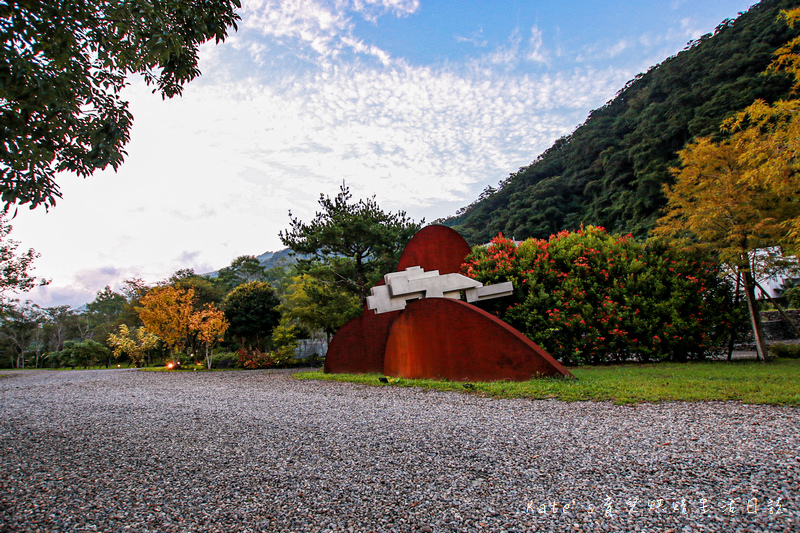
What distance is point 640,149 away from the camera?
35.2 metres

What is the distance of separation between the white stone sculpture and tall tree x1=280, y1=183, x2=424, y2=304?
17.1ft

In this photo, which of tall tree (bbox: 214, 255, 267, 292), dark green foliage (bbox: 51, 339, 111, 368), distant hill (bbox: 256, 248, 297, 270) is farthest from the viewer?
distant hill (bbox: 256, 248, 297, 270)

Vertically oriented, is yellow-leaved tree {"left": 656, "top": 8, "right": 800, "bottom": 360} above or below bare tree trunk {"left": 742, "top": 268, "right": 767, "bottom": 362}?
above

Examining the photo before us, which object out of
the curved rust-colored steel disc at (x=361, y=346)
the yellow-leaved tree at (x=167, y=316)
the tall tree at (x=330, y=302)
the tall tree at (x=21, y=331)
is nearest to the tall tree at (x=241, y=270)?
the tall tree at (x=21, y=331)

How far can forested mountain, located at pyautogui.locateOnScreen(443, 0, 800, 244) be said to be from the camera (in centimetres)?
2980

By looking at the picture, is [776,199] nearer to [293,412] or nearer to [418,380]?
[418,380]

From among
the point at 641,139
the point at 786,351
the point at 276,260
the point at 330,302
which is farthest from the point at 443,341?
the point at 276,260

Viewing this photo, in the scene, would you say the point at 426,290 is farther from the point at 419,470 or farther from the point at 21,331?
the point at 21,331

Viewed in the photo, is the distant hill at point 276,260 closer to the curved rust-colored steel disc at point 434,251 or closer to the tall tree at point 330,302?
the tall tree at point 330,302

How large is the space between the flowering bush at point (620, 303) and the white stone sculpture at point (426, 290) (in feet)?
3.81

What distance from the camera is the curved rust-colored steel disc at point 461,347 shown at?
22.3 ft

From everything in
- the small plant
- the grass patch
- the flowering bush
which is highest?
the flowering bush

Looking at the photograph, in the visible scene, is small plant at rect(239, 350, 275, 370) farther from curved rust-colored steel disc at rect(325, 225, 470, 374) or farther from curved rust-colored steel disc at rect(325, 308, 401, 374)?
curved rust-colored steel disc at rect(325, 225, 470, 374)

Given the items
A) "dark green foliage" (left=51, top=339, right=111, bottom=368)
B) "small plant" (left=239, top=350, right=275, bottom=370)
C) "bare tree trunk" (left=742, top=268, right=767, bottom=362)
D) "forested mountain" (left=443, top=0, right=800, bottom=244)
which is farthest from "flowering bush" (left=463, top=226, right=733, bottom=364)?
"dark green foliage" (left=51, top=339, right=111, bottom=368)
